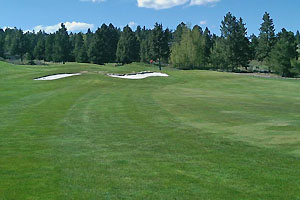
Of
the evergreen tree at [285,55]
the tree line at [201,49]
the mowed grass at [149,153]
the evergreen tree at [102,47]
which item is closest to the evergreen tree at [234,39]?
the tree line at [201,49]

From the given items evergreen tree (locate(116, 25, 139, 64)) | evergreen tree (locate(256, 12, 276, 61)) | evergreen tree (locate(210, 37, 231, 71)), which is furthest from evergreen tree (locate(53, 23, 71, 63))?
evergreen tree (locate(256, 12, 276, 61))

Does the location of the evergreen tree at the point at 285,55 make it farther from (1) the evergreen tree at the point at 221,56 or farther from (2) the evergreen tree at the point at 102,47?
(2) the evergreen tree at the point at 102,47

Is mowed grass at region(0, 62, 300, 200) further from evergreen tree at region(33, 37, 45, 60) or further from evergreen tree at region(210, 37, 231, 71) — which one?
evergreen tree at region(33, 37, 45, 60)

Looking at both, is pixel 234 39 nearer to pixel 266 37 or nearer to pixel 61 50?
pixel 266 37

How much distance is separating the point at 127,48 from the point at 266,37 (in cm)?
4221

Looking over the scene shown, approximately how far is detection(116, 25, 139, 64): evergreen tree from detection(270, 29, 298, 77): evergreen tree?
46254mm

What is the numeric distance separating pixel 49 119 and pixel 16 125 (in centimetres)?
194

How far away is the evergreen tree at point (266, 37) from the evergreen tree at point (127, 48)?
3893cm

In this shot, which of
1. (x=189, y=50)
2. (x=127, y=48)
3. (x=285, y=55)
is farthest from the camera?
(x=127, y=48)

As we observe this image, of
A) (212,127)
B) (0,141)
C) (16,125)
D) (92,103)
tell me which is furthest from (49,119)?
(212,127)

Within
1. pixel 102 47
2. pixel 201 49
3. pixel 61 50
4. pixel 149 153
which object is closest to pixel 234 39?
pixel 201 49

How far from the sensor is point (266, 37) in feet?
314

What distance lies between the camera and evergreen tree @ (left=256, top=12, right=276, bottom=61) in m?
95.1

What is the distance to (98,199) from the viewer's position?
6.48 metres
